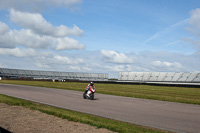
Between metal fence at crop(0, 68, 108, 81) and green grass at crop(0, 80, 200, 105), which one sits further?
metal fence at crop(0, 68, 108, 81)

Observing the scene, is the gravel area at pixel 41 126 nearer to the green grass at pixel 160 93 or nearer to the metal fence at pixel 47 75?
the green grass at pixel 160 93

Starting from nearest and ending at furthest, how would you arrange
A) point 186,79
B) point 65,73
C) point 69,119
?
point 69,119 < point 186,79 < point 65,73

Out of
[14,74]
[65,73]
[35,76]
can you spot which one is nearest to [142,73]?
[65,73]

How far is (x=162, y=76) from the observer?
2744 inches

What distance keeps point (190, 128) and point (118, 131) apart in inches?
119

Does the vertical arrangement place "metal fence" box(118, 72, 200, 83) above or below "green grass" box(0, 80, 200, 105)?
above

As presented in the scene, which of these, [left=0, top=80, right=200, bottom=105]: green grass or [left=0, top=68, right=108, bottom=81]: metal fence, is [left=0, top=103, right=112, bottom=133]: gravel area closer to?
[left=0, top=80, right=200, bottom=105]: green grass

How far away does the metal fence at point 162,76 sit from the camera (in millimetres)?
61906

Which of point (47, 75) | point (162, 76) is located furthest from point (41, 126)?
point (47, 75)

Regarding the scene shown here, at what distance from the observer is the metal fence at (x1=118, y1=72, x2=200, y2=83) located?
6191cm

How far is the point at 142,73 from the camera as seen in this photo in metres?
75.4

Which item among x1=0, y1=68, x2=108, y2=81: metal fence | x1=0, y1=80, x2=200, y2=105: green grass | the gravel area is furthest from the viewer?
x1=0, y1=68, x2=108, y2=81: metal fence

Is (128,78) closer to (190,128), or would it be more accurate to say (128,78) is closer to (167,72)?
(167,72)

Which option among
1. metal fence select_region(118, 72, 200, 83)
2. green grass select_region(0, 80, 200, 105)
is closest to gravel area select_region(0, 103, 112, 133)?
green grass select_region(0, 80, 200, 105)
